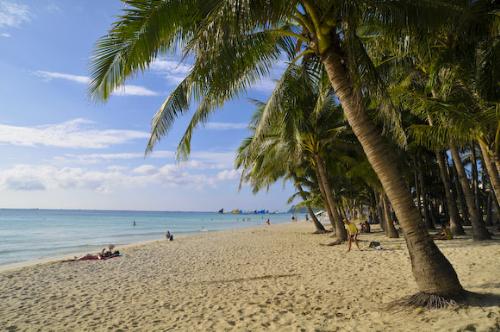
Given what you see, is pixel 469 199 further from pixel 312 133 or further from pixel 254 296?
pixel 254 296

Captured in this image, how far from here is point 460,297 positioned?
14.6 feet

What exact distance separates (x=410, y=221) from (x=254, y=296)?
10.8 feet

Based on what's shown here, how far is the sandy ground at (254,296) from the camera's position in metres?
4.46

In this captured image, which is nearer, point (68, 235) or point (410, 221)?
point (410, 221)

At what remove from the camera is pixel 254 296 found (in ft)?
20.6

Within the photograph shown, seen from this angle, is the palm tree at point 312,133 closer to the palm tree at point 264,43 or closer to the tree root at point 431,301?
the palm tree at point 264,43

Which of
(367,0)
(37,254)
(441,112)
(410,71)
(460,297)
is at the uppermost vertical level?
(410,71)

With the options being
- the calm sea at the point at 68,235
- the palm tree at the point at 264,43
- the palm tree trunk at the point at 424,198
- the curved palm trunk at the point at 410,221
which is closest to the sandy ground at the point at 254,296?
the curved palm trunk at the point at 410,221

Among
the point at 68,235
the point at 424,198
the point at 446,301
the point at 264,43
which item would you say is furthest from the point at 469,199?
the point at 68,235

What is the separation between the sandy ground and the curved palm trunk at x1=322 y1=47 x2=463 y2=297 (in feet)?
1.18

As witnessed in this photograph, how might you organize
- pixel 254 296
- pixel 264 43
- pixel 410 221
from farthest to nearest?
pixel 254 296 → pixel 264 43 → pixel 410 221

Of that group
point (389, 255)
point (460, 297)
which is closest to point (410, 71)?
point (389, 255)

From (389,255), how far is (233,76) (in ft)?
24.7

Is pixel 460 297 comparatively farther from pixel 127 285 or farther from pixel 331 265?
pixel 127 285
